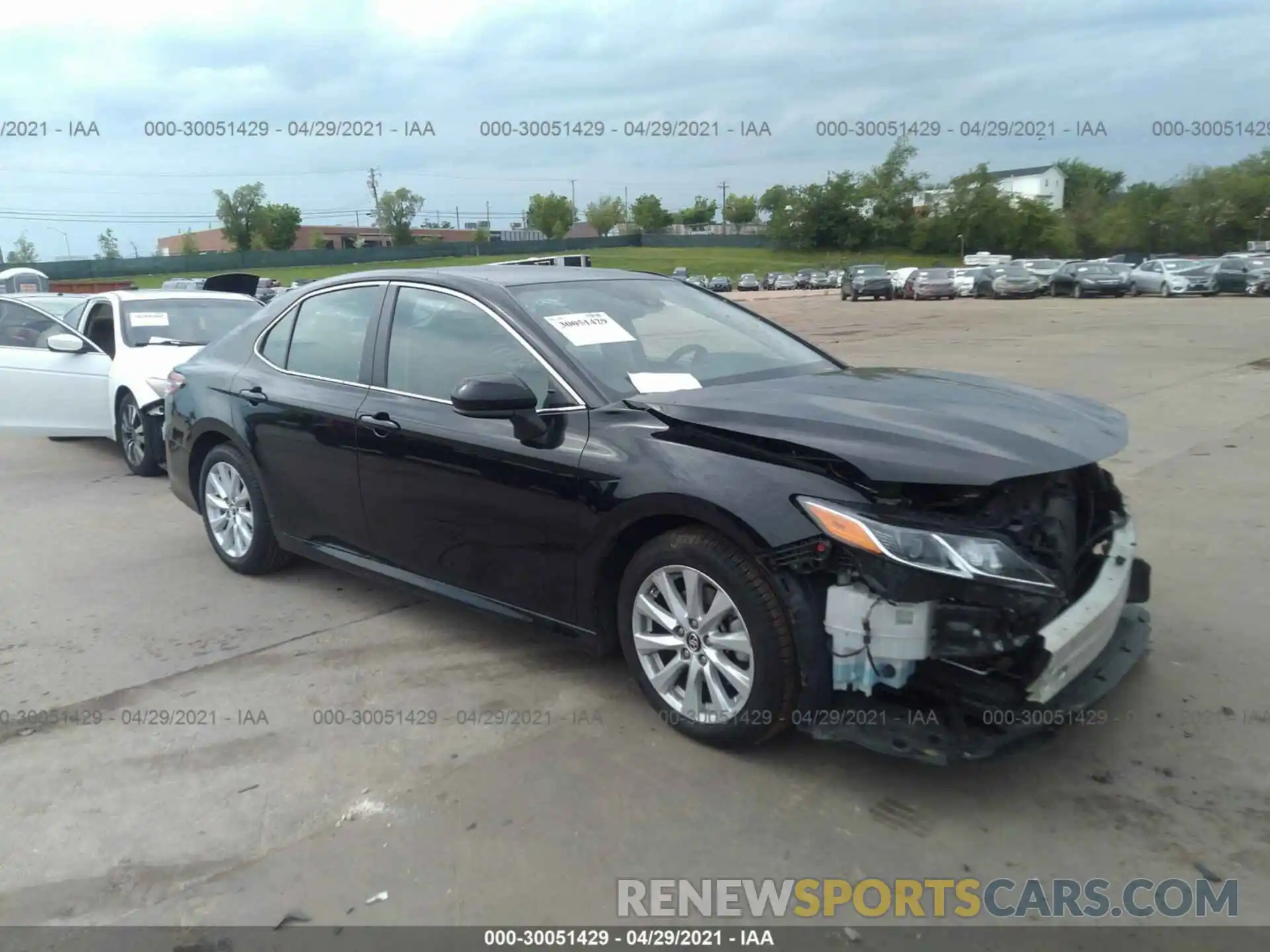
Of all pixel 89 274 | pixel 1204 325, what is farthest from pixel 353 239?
pixel 1204 325

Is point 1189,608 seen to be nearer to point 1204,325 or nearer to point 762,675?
point 762,675

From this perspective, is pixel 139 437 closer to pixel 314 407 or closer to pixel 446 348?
pixel 314 407

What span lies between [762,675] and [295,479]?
2.79 meters

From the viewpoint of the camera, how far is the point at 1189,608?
4.85 metres

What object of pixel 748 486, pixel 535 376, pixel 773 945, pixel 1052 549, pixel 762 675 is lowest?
pixel 773 945

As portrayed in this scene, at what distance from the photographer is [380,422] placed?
456cm

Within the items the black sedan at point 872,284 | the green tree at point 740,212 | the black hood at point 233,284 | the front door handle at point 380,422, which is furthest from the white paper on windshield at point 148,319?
the green tree at point 740,212

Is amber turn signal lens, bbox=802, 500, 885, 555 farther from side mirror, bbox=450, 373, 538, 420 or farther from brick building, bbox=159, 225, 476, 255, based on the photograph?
brick building, bbox=159, 225, 476, 255

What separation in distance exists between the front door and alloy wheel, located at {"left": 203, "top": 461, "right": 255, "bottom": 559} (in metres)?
1.25

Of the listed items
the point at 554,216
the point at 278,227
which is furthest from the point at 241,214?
the point at 554,216

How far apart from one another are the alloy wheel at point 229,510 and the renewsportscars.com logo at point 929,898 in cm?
348

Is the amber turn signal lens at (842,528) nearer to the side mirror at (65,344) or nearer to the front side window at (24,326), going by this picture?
the side mirror at (65,344)

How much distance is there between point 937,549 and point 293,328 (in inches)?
142

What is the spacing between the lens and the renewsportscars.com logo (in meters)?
2.80
